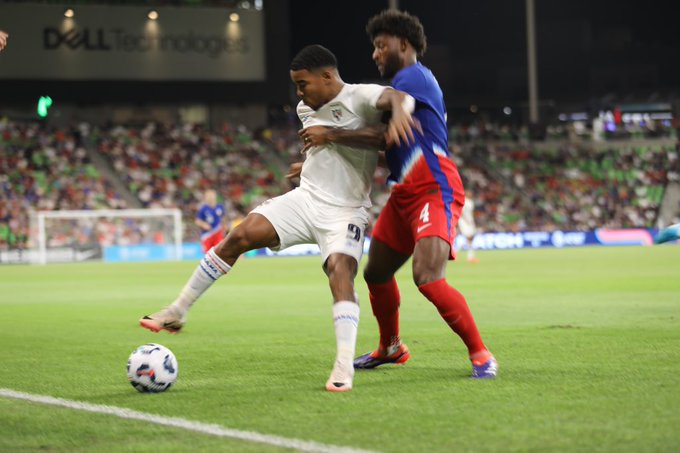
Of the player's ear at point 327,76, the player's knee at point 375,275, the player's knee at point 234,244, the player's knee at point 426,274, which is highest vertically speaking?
the player's ear at point 327,76

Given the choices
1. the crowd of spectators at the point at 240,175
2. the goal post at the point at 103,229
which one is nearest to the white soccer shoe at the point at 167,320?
the goal post at the point at 103,229

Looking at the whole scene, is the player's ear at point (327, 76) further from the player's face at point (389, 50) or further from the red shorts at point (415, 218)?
the red shorts at point (415, 218)

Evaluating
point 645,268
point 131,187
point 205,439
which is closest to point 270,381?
point 205,439

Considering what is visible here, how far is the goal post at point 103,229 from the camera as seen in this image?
35969 mm

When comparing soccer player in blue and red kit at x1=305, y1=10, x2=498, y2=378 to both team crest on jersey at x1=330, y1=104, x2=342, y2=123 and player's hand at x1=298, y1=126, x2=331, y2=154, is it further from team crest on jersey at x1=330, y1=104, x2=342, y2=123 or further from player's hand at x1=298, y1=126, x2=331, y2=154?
team crest on jersey at x1=330, y1=104, x2=342, y2=123

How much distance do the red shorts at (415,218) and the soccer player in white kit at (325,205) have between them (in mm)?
277

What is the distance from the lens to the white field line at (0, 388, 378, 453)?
15.8 feet

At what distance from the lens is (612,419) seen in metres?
5.38

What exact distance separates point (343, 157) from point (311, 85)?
0.55m

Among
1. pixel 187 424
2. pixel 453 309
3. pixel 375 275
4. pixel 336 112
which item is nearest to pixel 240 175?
pixel 375 275

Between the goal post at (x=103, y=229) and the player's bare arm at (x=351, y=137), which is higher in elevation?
the player's bare arm at (x=351, y=137)

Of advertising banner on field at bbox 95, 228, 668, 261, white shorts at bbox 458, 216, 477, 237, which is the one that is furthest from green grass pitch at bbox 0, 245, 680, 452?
advertising banner on field at bbox 95, 228, 668, 261

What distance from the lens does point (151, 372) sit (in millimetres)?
6750

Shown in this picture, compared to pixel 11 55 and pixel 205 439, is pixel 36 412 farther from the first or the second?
pixel 11 55
